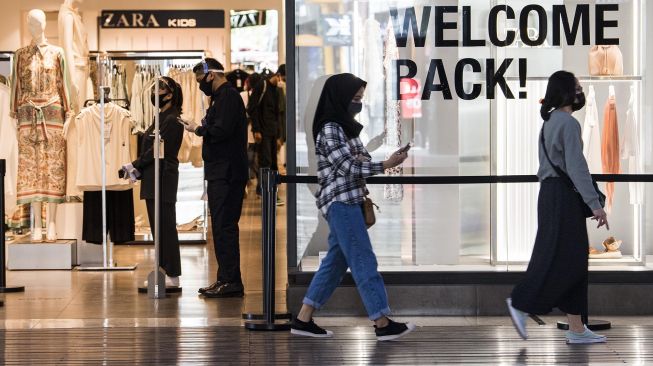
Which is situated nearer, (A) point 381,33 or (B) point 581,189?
(B) point 581,189

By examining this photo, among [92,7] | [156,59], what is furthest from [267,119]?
[156,59]

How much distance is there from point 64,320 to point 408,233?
215cm

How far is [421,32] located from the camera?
8.00 m

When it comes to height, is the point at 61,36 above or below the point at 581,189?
above

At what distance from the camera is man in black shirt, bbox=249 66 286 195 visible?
698 inches

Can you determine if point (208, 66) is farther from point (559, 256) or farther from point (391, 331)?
point (559, 256)

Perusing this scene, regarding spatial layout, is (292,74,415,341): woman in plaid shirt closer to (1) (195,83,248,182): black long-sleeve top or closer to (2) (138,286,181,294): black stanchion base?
(1) (195,83,248,182): black long-sleeve top

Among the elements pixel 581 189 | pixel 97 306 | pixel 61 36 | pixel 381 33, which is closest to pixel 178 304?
pixel 97 306

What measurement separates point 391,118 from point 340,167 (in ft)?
4.68

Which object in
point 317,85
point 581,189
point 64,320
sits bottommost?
point 64,320

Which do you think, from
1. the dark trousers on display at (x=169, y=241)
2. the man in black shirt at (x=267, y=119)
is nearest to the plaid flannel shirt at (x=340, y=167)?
the dark trousers on display at (x=169, y=241)

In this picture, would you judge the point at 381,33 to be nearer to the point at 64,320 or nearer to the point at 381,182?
the point at 381,182

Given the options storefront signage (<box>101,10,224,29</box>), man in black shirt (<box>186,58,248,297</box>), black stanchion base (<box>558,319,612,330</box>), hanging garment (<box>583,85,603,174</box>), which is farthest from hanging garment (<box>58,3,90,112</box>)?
storefront signage (<box>101,10,224,29</box>)

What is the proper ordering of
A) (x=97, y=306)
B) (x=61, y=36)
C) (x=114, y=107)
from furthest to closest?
1. (x=61, y=36)
2. (x=114, y=107)
3. (x=97, y=306)
